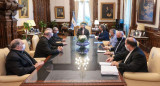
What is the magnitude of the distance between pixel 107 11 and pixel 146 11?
6288 mm

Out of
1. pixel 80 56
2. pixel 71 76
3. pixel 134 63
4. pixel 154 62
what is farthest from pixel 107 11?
pixel 71 76

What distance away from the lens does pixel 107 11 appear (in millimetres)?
14695

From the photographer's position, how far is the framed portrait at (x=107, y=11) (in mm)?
14664

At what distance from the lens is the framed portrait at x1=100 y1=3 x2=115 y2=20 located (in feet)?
48.1

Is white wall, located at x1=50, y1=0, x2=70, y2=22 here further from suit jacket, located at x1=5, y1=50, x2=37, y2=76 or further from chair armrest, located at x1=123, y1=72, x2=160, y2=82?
chair armrest, located at x1=123, y1=72, x2=160, y2=82

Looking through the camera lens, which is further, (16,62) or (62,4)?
(62,4)

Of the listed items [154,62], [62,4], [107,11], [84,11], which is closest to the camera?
[154,62]

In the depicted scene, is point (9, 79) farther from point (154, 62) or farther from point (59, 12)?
point (59, 12)

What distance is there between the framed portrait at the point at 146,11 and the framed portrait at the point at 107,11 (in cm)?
517

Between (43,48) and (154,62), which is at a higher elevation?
(43,48)

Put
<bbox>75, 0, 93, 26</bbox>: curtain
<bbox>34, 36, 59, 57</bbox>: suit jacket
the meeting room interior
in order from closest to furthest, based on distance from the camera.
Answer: the meeting room interior, <bbox>34, 36, 59, 57</bbox>: suit jacket, <bbox>75, 0, 93, 26</bbox>: curtain

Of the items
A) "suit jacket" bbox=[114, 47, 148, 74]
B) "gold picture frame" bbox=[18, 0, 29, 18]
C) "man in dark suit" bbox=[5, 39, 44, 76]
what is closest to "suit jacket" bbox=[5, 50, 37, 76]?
"man in dark suit" bbox=[5, 39, 44, 76]

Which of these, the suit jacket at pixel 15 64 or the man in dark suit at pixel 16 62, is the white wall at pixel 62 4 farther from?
the suit jacket at pixel 15 64

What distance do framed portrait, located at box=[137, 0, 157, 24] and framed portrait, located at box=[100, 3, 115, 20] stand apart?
517cm
